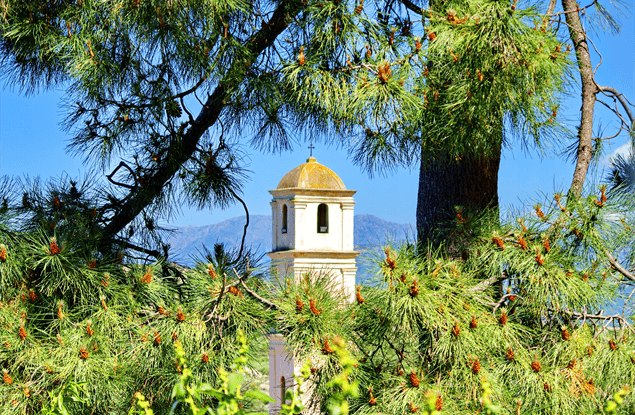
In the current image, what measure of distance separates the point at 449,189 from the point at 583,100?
38 centimetres

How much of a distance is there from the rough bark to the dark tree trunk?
0.23m

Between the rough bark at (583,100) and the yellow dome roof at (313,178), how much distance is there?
820 centimetres

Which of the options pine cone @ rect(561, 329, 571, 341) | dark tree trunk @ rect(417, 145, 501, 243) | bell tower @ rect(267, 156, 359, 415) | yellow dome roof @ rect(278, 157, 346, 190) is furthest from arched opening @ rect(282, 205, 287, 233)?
pine cone @ rect(561, 329, 571, 341)

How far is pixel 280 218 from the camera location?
1052 cm

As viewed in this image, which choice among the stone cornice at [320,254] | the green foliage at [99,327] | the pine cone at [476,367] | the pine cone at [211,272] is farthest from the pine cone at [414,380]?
the stone cornice at [320,254]

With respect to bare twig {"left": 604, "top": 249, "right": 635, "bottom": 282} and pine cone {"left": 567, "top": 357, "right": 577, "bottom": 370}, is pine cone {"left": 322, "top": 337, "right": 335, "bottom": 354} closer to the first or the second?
pine cone {"left": 567, "top": 357, "right": 577, "bottom": 370}

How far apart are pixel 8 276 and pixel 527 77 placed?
1142mm

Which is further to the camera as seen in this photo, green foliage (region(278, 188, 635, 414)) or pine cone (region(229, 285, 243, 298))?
pine cone (region(229, 285, 243, 298))

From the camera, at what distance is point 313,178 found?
984 centimetres

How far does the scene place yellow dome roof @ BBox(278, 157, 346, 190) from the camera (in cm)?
975

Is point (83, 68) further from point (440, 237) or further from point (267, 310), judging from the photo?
point (440, 237)

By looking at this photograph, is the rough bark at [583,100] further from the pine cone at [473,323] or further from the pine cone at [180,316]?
the pine cone at [180,316]

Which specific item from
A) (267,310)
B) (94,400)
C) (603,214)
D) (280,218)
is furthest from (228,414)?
(280,218)

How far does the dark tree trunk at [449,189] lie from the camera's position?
1674 mm
